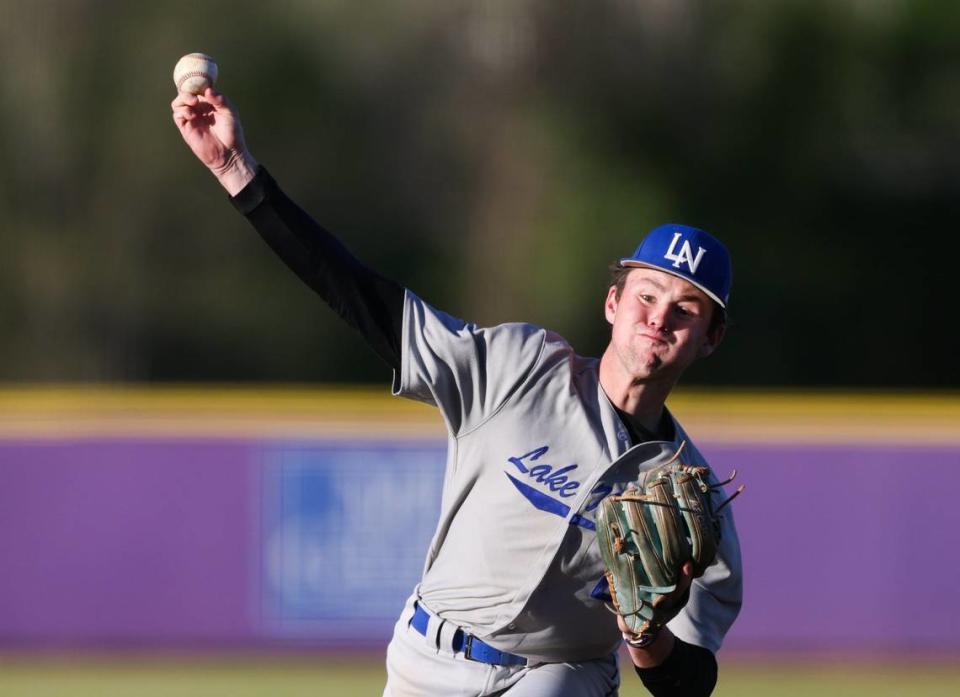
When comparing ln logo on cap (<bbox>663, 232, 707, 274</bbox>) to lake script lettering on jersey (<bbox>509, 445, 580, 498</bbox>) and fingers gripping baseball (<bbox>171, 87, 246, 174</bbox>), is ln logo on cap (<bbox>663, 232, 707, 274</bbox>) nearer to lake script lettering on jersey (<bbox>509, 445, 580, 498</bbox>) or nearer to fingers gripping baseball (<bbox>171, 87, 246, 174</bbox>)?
lake script lettering on jersey (<bbox>509, 445, 580, 498</bbox>)

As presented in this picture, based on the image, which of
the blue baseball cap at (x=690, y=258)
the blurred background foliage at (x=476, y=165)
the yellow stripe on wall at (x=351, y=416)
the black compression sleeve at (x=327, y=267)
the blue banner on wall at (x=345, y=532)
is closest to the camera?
the black compression sleeve at (x=327, y=267)

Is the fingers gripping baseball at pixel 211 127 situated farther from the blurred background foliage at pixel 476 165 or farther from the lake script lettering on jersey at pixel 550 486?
the blurred background foliage at pixel 476 165

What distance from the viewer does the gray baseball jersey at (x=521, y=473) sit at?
3033 mm

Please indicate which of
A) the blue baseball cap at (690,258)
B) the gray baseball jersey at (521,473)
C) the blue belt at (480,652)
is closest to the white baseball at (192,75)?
the gray baseball jersey at (521,473)

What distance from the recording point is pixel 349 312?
3021mm

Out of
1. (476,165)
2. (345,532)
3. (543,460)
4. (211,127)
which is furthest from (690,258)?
(476,165)

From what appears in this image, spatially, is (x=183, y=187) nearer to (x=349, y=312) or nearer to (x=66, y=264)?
(x=66, y=264)

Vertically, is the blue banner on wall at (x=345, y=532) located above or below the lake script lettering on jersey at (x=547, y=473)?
below

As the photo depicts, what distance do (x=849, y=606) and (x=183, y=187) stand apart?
9.67m

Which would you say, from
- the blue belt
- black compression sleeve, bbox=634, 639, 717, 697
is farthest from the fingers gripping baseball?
black compression sleeve, bbox=634, 639, 717, 697

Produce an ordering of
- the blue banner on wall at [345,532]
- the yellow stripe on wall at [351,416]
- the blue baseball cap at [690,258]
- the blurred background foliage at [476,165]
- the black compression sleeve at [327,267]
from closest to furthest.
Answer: the black compression sleeve at [327,267] → the blue baseball cap at [690,258] → the blue banner on wall at [345,532] → the yellow stripe on wall at [351,416] → the blurred background foliage at [476,165]

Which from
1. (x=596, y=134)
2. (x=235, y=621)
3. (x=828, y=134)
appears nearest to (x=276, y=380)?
(x=596, y=134)

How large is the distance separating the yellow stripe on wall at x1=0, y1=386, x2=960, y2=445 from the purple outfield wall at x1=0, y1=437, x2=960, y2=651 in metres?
0.08

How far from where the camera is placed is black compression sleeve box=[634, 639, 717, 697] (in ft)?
9.95
